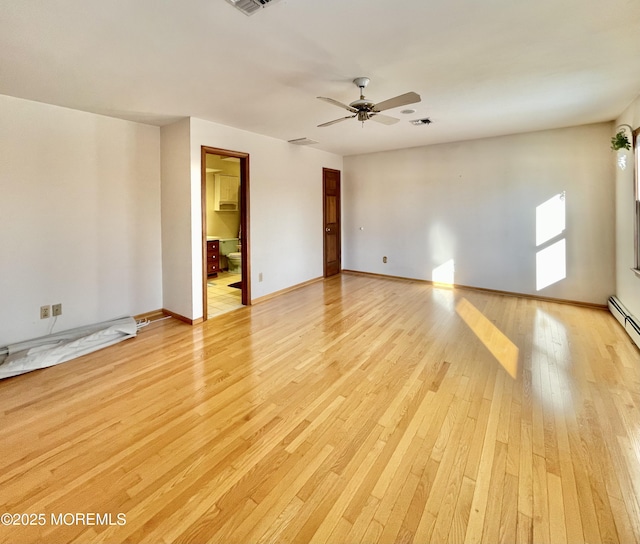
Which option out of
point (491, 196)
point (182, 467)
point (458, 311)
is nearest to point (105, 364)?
point (182, 467)

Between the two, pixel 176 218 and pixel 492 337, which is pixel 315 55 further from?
pixel 492 337

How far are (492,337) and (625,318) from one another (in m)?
1.59

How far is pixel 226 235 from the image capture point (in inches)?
314

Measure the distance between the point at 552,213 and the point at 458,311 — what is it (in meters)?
2.13

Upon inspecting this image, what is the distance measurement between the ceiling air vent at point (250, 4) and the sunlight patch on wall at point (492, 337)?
3.27 meters

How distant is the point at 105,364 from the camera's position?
304 cm

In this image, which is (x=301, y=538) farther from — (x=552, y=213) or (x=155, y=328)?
(x=552, y=213)

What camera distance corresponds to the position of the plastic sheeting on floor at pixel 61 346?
2.88 meters

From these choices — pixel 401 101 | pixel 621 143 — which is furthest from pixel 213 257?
pixel 621 143

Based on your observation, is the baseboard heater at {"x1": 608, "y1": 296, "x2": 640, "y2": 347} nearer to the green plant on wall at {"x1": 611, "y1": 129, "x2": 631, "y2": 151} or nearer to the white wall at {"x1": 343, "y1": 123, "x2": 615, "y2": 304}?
the white wall at {"x1": 343, "y1": 123, "x2": 615, "y2": 304}

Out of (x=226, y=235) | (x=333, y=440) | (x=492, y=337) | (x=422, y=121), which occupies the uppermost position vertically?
(x=422, y=121)

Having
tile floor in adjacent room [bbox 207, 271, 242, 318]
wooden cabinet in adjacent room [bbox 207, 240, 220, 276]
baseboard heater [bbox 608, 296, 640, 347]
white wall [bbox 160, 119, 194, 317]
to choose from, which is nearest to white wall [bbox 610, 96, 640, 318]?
baseboard heater [bbox 608, 296, 640, 347]

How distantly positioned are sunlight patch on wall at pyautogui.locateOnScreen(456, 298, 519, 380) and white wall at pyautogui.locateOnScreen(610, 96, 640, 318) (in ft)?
4.80

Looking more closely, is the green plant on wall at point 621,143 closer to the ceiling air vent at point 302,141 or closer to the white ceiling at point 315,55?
the white ceiling at point 315,55
